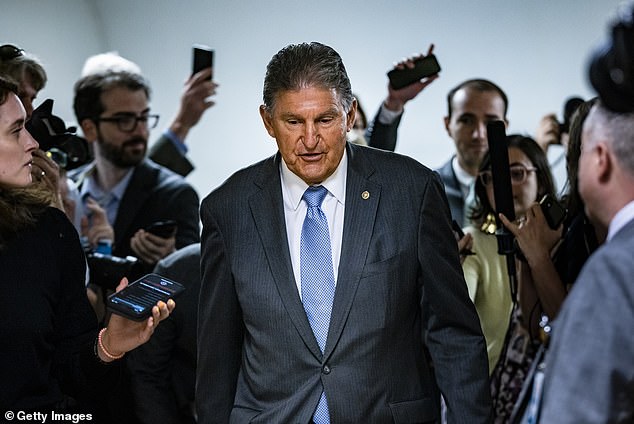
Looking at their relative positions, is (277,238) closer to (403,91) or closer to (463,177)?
(403,91)

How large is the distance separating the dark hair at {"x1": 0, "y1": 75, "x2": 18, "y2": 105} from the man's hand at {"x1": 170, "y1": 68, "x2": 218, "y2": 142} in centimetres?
184

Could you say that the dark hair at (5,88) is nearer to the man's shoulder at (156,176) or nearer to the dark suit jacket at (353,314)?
the dark suit jacket at (353,314)

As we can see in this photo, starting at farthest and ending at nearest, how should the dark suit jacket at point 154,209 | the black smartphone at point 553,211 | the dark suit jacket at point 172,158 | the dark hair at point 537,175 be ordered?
the dark suit jacket at point 172,158
the dark suit jacket at point 154,209
the dark hair at point 537,175
the black smartphone at point 553,211

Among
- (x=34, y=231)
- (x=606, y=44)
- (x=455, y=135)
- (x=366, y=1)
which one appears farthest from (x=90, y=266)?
(x=366, y=1)

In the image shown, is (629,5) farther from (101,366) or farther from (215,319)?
(101,366)

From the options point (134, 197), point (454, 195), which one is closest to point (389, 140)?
point (454, 195)

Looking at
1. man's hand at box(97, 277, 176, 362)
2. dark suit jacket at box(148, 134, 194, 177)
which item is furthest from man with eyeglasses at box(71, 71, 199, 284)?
man's hand at box(97, 277, 176, 362)

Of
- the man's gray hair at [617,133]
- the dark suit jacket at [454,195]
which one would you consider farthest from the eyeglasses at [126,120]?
the man's gray hair at [617,133]

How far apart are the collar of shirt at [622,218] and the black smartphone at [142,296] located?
1078 millimetres

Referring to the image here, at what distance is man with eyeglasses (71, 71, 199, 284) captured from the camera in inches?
152

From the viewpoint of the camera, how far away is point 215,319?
2.40m

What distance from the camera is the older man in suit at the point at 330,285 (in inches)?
89.7

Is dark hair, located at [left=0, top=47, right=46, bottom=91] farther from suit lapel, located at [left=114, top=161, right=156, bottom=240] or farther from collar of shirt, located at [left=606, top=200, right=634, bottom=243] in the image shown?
collar of shirt, located at [left=606, top=200, right=634, bottom=243]

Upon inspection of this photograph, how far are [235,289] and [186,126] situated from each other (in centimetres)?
217
